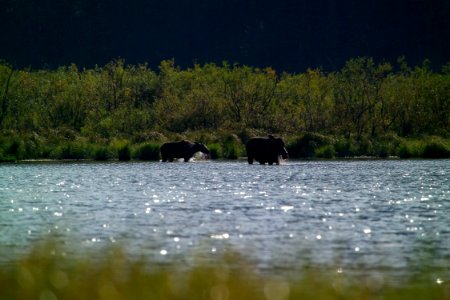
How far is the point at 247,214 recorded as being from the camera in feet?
107

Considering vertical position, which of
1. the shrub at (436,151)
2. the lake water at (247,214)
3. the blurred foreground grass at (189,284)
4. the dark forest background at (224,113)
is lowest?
the blurred foreground grass at (189,284)

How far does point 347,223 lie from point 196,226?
4.09 meters

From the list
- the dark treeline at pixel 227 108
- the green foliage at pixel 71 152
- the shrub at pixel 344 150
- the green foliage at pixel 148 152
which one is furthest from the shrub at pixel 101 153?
the shrub at pixel 344 150

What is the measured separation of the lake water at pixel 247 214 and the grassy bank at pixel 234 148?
59.3ft

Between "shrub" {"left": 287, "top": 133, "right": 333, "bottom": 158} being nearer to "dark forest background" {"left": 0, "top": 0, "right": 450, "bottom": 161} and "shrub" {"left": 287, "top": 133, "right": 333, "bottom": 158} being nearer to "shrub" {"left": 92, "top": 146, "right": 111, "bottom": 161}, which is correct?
"dark forest background" {"left": 0, "top": 0, "right": 450, "bottom": 161}

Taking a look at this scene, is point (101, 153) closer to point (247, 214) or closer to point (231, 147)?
point (231, 147)

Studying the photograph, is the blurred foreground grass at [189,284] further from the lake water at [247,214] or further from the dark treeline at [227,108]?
the dark treeline at [227,108]

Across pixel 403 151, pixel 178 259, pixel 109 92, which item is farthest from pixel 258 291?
pixel 109 92

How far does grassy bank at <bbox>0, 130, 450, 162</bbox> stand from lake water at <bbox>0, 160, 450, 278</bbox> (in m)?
18.1

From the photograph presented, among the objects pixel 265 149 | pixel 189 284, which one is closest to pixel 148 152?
pixel 265 149

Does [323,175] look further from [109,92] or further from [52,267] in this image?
[109,92]

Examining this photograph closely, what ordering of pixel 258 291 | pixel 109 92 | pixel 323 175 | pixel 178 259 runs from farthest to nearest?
1. pixel 109 92
2. pixel 323 175
3. pixel 178 259
4. pixel 258 291

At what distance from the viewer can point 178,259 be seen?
75.7ft

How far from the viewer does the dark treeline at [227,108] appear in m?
85.6
